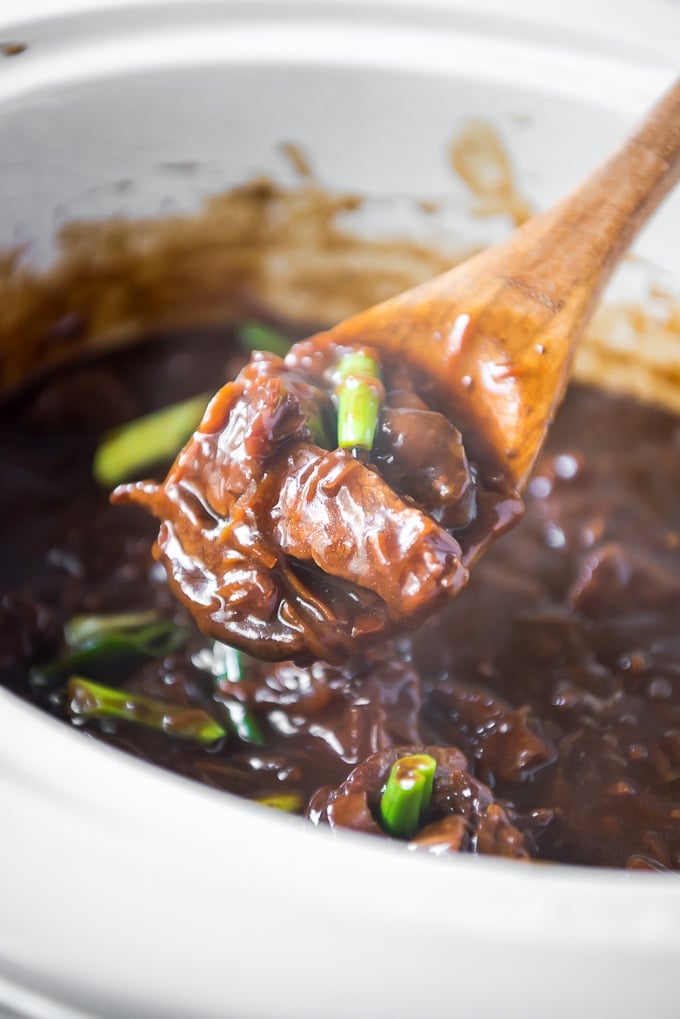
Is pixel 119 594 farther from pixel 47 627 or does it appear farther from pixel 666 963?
pixel 666 963

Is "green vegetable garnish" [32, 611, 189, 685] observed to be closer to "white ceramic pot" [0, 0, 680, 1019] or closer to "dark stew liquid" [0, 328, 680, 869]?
"dark stew liquid" [0, 328, 680, 869]

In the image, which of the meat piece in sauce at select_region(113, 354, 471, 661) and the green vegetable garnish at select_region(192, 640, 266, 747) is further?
the green vegetable garnish at select_region(192, 640, 266, 747)

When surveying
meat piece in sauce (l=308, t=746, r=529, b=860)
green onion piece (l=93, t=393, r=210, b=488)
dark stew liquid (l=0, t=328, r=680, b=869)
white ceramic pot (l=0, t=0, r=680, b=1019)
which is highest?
white ceramic pot (l=0, t=0, r=680, b=1019)

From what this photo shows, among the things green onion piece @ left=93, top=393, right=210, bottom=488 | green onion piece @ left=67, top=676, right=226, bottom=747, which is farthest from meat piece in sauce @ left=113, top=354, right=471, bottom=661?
green onion piece @ left=93, top=393, right=210, bottom=488

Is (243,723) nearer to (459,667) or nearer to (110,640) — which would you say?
(110,640)

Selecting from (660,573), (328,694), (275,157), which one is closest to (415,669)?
(328,694)

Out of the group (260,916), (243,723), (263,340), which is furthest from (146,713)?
(263,340)
